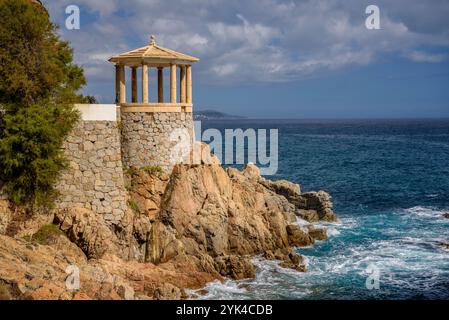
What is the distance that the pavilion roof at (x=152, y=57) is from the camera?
3012 cm

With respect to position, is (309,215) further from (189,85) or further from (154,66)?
(154,66)

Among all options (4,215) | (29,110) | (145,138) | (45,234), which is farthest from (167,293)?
(29,110)

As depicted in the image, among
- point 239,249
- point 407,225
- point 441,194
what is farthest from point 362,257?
point 441,194

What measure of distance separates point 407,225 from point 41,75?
88.0ft

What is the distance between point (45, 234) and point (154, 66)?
36.8 ft

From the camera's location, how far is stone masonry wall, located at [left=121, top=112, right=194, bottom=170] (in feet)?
98.9

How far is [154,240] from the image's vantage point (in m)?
27.9

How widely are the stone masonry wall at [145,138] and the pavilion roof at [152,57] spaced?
280 centimetres

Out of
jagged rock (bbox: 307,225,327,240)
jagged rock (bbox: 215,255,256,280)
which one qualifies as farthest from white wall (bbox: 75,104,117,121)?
jagged rock (bbox: 307,225,327,240)

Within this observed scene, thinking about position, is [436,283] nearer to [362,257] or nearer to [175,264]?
[362,257]

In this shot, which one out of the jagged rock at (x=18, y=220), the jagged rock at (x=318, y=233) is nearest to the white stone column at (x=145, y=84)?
the jagged rock at (x=18, y=220)

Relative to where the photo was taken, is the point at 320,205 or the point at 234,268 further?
the point at 320,205

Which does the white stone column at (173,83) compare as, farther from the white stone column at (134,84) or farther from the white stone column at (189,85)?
the white stone column at (134,84)

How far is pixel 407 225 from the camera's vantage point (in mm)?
40219
